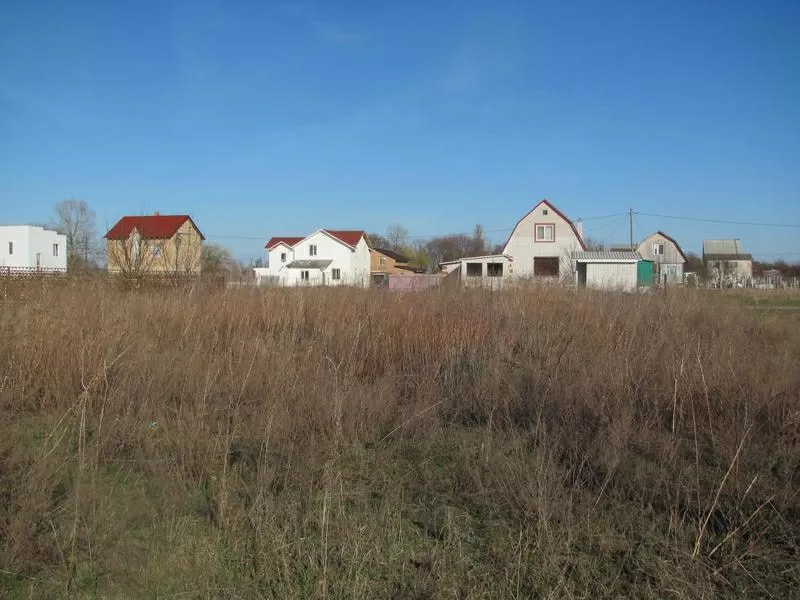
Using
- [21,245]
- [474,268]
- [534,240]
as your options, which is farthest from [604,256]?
[21,245]

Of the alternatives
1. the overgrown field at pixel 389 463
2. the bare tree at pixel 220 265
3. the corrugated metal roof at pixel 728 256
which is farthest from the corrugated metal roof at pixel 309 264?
the corrugated metal roof at pixel 728 256

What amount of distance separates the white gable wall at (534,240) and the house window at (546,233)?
0.19 metres

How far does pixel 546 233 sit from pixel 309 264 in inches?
906

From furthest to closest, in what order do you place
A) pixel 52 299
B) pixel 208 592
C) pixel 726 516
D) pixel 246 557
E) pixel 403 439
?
pixel 52 299
pixel 403 439
pixel 726 516
pixel 246 557
pixel 208 592

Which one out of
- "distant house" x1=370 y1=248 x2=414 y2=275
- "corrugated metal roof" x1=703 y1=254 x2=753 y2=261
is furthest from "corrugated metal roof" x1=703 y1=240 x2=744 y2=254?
"distant house" x1=370 y1=248 x2=414 y2=275

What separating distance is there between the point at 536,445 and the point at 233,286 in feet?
25.2

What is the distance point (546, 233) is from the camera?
1699 inches

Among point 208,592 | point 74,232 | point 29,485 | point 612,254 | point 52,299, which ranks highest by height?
point 74,232

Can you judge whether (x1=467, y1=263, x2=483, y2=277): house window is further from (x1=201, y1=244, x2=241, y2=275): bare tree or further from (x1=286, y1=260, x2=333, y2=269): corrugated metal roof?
(x1=201, y1=244, x2=241, y2=275): bare tree

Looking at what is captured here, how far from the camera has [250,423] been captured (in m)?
4.01

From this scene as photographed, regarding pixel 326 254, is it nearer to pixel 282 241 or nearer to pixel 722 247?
pixel 282 241

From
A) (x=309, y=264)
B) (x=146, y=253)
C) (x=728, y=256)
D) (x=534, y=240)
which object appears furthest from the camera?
(x=728, y=256)

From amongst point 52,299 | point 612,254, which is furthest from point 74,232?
point 52,299

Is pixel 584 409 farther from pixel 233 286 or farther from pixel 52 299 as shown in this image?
pixel 233 286
